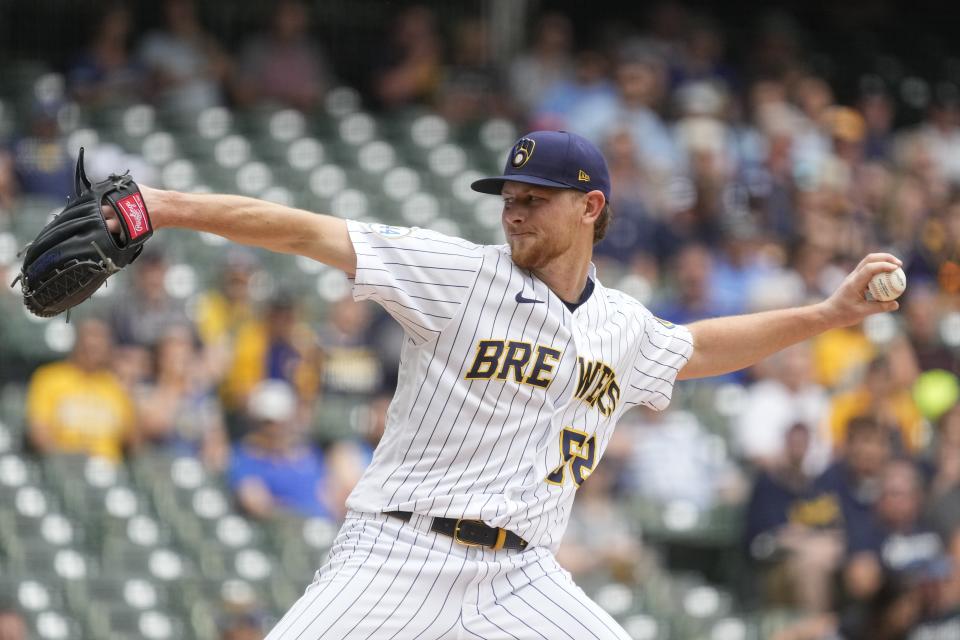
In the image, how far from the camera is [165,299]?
7.65 m

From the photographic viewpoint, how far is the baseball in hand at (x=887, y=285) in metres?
3.92

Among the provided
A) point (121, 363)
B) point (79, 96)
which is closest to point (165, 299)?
point (121, 363)

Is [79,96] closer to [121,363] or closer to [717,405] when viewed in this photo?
[121,363]

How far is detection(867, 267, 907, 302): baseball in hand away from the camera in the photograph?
392 centimetres

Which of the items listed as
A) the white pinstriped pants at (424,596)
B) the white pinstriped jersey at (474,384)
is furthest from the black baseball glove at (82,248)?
the white pinstriped pants at (424,596)

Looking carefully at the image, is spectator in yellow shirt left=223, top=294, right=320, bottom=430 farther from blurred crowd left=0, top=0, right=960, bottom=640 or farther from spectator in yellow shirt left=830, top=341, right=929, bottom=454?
spectator in yellow shirt left=830, top=341, right=929, bottom=454

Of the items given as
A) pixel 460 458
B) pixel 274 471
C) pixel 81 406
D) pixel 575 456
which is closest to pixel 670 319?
pixel 274 471

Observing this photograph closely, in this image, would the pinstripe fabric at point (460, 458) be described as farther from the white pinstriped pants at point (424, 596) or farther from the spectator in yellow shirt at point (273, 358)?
the spectator in yellow shirt at point (273, 358)

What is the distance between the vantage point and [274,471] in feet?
23.7

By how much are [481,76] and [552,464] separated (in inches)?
297

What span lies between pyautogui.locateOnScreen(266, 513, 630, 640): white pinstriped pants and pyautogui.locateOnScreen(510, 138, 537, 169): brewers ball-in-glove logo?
894 mm

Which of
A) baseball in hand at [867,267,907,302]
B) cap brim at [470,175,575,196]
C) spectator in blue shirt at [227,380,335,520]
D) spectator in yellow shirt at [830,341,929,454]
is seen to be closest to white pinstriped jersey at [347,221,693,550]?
cap brim at [470,175,575,196]

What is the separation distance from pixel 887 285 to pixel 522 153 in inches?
39.2

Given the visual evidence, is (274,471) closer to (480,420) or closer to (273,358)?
(273,358)
